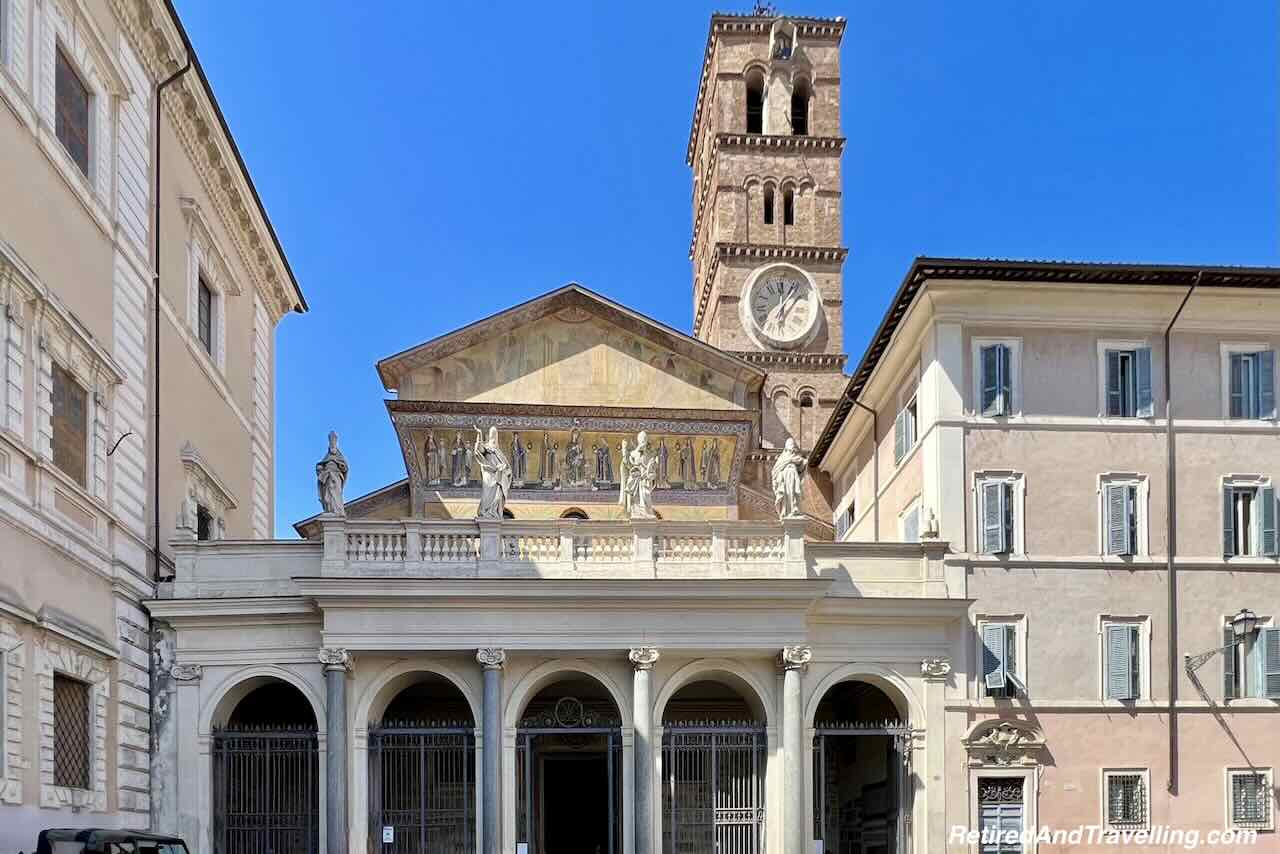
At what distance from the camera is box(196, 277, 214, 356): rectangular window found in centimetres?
2914

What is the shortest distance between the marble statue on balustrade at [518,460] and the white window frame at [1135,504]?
1387 centimetres

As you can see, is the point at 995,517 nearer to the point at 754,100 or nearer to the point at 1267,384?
the point at 1267,384

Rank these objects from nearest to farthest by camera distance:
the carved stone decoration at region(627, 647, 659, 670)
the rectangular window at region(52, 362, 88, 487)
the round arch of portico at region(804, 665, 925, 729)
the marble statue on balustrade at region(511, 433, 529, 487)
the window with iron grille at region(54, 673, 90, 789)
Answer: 1. the window with iron grille at region(54, 673, 90, 789)
2. the rectangular window at region(52, 362, 88, 487)
3. the carved stone decoration at region(627, 647, 659, 670)
4. the round arch of portico at region(804, 665, 925, 729)
5. the marble statue on balustrade at region(511, 433, 529, 487)

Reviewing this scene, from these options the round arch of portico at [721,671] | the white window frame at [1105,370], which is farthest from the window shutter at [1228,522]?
the round arch of portico at [721,671]

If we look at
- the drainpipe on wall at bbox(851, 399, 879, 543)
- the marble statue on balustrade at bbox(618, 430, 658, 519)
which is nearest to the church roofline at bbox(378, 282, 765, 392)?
the drainpipe on wall at bbox(851, 399, 879, 543)

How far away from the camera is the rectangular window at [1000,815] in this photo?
83.4 feet

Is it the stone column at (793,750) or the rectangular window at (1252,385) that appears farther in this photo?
the rectangular window at (1252,385)

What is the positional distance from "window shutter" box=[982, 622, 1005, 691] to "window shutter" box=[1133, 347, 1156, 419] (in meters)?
4.43

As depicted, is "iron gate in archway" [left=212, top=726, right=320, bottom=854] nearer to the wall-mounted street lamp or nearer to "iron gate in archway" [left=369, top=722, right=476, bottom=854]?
"iron gate in archway" [left=369, top=722, right=476, bottom=854]

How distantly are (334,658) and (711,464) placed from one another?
13.7 m

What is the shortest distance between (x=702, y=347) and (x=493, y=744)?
46.7 ft

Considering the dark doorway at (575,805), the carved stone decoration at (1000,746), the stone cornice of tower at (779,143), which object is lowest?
the dark doorway at (575,805)

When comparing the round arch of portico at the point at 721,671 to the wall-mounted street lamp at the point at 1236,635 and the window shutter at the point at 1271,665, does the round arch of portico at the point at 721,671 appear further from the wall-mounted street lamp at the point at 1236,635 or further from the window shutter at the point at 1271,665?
the window shutter at the point at 1271,665

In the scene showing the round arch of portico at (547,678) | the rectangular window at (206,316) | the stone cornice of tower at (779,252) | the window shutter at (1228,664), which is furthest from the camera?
the stone cornice of tower at (779,252)
